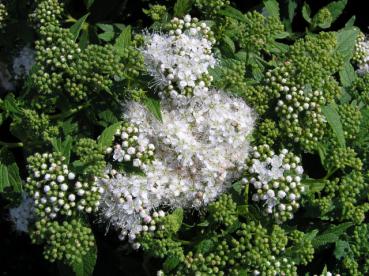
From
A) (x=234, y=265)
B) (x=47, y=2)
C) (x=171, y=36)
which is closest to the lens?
(x=234, y=265)

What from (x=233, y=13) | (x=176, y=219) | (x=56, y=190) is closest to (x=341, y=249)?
(x=176, y=219)

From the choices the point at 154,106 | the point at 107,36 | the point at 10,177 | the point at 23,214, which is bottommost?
the point at 23,214

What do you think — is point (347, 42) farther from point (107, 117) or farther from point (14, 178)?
point (14, 178)

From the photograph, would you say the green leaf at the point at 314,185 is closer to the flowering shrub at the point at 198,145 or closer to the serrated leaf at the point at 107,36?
the flowering shrub at the point at 198,145

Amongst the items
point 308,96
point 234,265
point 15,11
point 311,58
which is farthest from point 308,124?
point 15,11

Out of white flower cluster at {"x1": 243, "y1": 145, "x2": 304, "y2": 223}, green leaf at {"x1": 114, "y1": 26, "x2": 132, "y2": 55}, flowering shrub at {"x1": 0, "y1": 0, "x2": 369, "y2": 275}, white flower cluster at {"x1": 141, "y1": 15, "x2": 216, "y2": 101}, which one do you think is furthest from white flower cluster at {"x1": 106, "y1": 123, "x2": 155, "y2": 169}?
white flower cluster at {"x1": 243, "y1": 145, "x2": 304, "y2": 223}

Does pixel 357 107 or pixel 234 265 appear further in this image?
pixel 357 107

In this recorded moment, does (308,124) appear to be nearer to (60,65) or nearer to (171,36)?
(171,36)

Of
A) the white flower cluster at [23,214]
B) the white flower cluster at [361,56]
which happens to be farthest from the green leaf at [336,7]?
the white flower cluster at [23,214]
